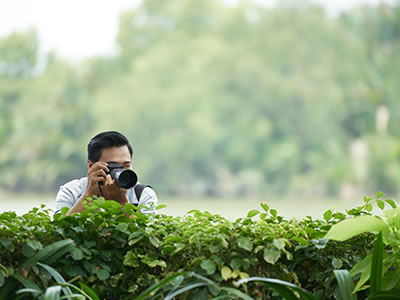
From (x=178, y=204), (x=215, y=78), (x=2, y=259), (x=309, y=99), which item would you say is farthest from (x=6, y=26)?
(x=2, y=259)

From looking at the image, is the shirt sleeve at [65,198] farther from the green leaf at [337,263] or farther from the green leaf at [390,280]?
the green leaf at [390,280]

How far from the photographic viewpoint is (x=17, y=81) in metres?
28.9

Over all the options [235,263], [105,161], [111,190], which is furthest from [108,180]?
[235,263]

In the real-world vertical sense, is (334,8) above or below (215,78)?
above

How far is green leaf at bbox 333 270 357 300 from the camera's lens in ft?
4.82

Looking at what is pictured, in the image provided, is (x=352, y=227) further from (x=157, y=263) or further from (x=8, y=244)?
(x=8, y=244)

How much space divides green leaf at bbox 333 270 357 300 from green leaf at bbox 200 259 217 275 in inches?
12.4

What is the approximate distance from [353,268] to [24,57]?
29.5 metres

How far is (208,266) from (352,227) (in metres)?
0.39

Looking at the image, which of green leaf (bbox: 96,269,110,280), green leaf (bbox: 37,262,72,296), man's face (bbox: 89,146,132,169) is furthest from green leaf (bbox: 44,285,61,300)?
man's face (bbox: 89,146,132,169)

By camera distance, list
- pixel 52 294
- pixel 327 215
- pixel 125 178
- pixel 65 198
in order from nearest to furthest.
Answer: pixel 52 294 < pixel 327 215 < pixel 125 178 < pixel 65 198

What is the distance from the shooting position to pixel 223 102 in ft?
93.6

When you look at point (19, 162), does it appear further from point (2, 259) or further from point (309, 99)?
point (2, 259)

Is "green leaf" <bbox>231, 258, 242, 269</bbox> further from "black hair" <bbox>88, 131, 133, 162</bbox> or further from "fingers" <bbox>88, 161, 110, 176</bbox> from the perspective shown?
"black hair" <bbox>88, 131, 133, 162</bbox>
